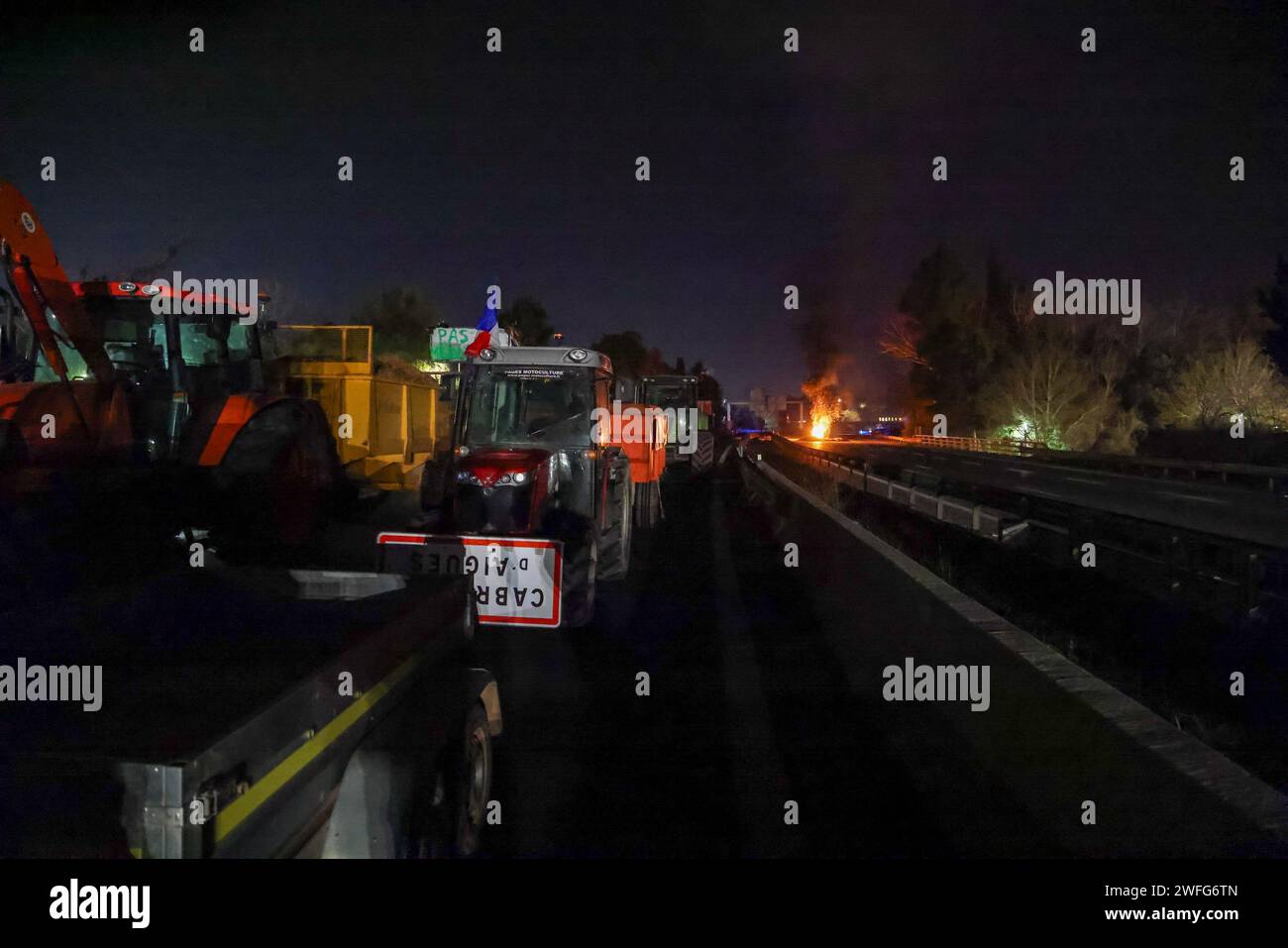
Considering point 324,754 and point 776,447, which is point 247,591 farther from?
point 776,447

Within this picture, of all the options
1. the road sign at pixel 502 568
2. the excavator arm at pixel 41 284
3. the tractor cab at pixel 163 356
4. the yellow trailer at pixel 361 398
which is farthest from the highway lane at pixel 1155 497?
the excavator arm at pixel 41 284

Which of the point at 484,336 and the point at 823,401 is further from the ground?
the point at 823,401

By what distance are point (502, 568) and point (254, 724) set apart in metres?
5.47

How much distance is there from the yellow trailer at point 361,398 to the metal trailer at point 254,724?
449 inches

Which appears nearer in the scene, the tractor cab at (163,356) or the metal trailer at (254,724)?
the metal trailer at (254,724)

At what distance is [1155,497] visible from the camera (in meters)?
28.3

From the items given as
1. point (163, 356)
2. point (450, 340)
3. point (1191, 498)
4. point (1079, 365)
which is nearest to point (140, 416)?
point (163, 356)

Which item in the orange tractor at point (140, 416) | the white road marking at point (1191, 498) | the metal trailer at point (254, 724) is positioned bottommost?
the white road marking at point (1191, 498)

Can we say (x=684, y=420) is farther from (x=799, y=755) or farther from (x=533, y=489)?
(x=799, y=755)

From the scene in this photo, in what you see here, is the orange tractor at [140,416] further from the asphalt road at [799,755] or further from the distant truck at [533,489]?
the asphalt road at [799,755]

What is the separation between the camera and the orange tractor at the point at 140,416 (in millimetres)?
9359

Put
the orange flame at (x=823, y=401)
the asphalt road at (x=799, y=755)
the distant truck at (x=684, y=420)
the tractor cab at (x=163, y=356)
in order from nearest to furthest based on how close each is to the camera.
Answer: the asphalt road at (x=799, y=755) < the tractor cab at (x=163, y=356) < the distant truck at (x=684, y=420) < the orange flame at (x=823, y=401)

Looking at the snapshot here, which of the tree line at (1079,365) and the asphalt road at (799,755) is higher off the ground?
the tree line at (1079,365)
